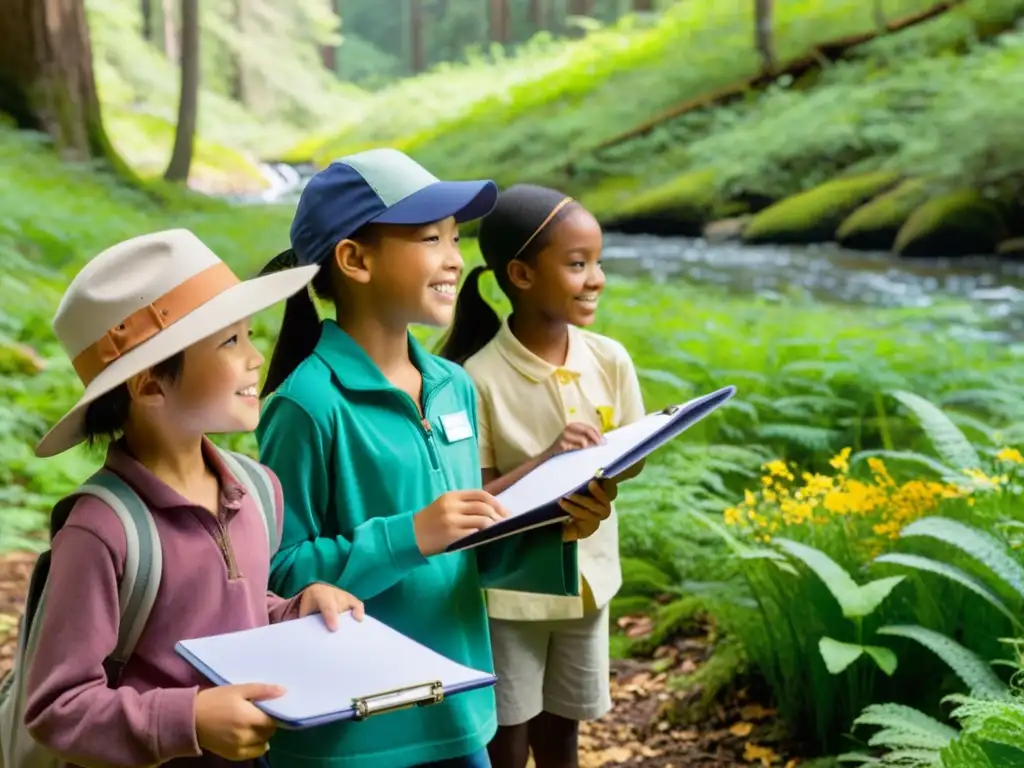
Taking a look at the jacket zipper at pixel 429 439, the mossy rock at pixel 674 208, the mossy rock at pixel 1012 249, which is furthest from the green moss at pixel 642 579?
the mossy rock at pixel 1012 249

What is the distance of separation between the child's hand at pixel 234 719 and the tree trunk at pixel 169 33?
6.83 m

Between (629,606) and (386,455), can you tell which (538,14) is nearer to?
(629,606)

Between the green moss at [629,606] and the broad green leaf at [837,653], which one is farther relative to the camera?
the green moss at [629,606]

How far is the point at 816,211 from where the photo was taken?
23.8ft

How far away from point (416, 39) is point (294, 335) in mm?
6571

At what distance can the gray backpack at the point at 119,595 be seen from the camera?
1.36 m

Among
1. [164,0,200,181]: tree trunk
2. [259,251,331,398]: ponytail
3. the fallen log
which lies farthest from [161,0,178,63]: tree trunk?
[259,251,331,398]: ponytail

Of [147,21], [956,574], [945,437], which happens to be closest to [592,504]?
[956,574]

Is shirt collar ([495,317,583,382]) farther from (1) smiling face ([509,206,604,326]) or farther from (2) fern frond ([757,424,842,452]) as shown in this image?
(2) fern frond ([757,424,842,452])

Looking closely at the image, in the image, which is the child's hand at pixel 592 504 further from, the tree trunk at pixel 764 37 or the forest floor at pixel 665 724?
the tree trunk at pixel 764 37

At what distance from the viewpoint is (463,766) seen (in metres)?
1.84

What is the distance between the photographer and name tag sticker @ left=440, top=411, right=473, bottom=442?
191 centimetres

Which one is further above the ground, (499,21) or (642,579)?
(499,21)

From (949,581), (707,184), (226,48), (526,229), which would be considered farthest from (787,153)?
(526,229)
